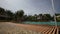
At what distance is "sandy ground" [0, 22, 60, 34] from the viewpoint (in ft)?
5.51

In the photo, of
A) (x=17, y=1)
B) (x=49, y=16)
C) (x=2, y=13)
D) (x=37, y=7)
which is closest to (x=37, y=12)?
(x=37, y=7)

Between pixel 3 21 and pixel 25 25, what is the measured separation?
0.42 meters

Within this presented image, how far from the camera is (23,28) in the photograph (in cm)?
183

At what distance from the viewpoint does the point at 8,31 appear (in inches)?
65.6

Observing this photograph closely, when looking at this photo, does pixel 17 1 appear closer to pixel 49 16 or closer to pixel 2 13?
pixel 2 13

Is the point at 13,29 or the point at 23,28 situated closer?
the point at 13,29

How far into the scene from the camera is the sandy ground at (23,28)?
5.51 ft

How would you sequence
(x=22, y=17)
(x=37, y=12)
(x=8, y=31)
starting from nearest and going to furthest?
(x=8, y=31) → (x=22, y=17) → (x=37, y=12)

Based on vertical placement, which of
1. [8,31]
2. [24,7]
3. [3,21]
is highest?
[24,7]

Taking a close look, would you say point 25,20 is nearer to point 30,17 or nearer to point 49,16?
point 30,17

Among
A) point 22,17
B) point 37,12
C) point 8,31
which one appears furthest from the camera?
point 37,12

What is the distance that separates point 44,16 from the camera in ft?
6.63

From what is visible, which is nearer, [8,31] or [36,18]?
[8,31]

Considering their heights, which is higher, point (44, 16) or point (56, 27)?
point (44, 16)
